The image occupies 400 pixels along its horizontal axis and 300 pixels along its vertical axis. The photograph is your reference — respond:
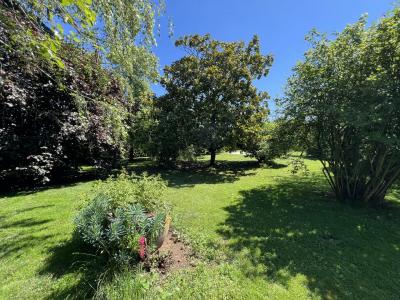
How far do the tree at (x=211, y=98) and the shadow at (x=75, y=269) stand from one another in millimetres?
8876

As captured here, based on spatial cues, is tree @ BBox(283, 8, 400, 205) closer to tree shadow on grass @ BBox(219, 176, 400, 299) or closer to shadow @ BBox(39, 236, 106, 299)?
tree shadow on grass @ BBox(219, 176, 400, 299)

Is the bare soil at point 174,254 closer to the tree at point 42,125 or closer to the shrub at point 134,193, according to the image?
the shrub at point 134,193

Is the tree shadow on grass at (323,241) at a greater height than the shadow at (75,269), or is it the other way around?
the shadow at (75,269)

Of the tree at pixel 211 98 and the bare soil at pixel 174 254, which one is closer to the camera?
the bare soil at pixel 174 254

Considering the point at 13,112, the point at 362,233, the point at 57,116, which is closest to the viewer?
the point at 362,233

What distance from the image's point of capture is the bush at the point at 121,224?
323cm

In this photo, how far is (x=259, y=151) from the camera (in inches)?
573

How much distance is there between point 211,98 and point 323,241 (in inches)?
373

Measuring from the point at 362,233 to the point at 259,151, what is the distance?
9.51 metres

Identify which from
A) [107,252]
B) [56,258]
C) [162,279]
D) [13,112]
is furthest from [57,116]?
[162,279]

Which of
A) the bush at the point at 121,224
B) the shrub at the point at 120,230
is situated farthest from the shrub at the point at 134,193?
the shrub at the point at 120,230

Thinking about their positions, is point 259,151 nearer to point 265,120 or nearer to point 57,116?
point 265,120

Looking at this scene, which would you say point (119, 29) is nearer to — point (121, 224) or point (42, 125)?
point (121, 224)

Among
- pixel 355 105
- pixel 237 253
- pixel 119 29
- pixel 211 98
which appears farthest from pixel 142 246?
pixel 211 98
